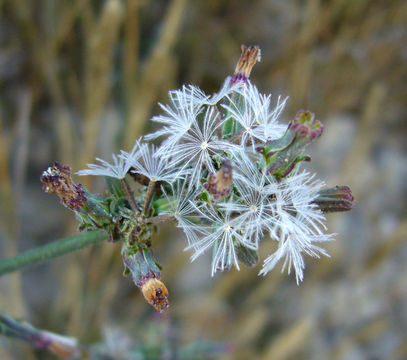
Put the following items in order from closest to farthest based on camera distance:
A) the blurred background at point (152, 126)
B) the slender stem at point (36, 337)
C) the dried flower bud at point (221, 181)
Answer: the dried flower bud at point (221, 181)
the slender stem at point (36, 337)
the blurred background at point (152, 126)

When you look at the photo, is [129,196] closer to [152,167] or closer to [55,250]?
[152,167]

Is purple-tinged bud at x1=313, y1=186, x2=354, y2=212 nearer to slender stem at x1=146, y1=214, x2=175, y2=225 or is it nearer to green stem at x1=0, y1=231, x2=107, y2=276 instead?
slender stem at x1=146, y1=214, x2=175, y2=225

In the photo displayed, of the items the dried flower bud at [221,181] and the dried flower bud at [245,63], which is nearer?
the dried flower bud at [221,181]

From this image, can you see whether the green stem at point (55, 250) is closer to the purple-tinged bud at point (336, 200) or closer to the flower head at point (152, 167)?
the flower head at point (152, 167)

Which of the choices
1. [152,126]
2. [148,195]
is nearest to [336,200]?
[148,195]

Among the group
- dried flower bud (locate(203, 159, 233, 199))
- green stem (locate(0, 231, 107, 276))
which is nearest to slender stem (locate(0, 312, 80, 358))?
green stem (locate(0, 231, 107, 276))

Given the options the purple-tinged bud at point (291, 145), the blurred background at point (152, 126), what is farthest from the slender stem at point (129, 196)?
the blurred background at point (152, 126)
